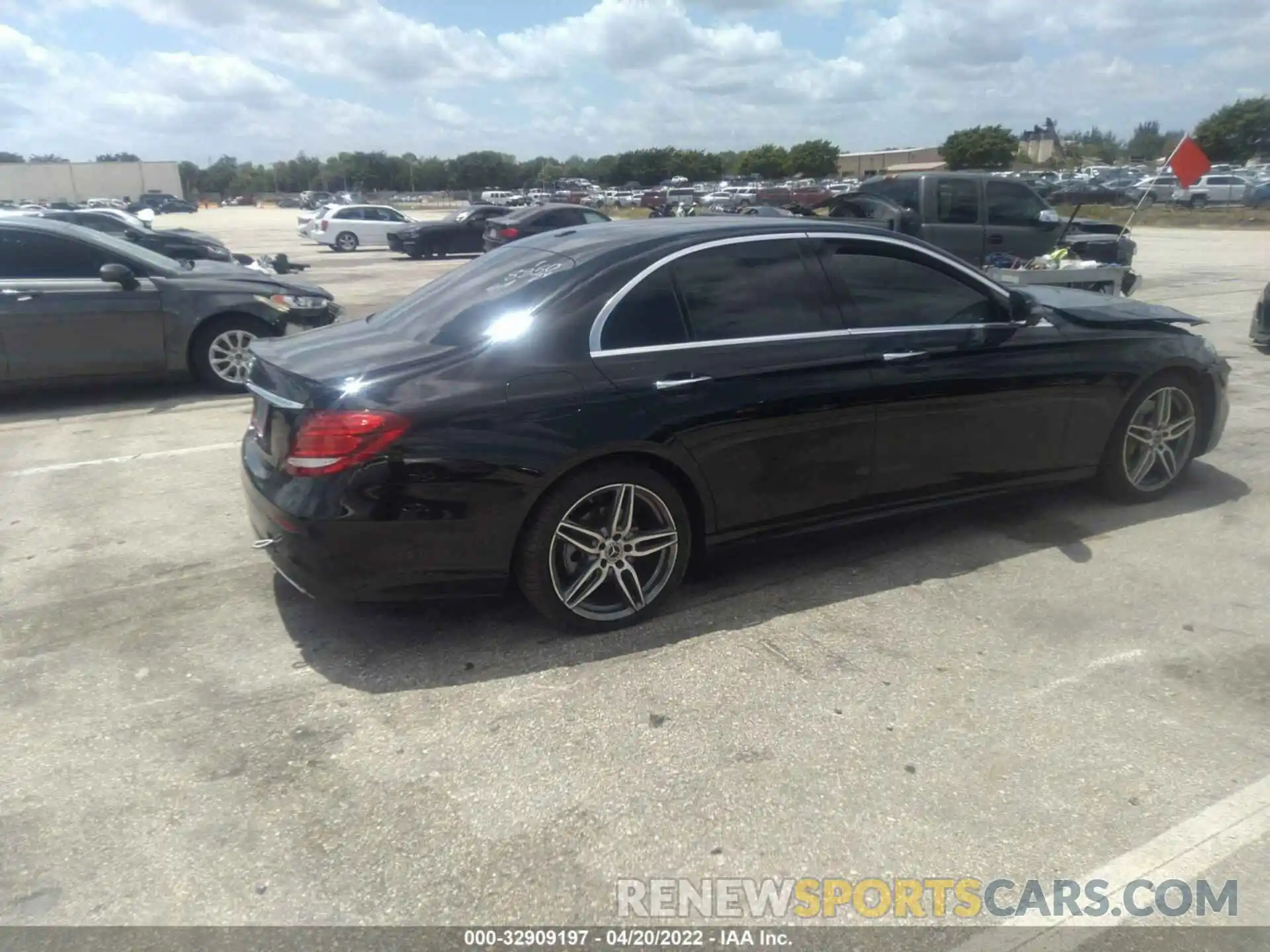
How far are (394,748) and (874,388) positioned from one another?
8.60 ft

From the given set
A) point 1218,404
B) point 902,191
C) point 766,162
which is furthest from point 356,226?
point 766,162

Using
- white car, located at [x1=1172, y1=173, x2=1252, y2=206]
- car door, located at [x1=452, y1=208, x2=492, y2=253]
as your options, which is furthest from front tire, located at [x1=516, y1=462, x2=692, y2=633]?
white car, located at [x1=1172, y1=173, x2=1252, y2=206]

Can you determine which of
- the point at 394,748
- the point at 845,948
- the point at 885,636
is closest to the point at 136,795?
the point at 394,748

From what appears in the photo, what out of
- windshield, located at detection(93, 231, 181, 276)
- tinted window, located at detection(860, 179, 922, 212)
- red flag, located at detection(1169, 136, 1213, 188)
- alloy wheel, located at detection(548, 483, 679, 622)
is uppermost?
red flag, located at detection(1169, 136, 1213, 188)

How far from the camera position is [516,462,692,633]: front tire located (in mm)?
3857

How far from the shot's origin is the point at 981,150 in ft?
197

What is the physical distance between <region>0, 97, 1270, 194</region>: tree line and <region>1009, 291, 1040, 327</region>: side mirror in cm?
5929

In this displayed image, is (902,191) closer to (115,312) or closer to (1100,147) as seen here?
(115,312)

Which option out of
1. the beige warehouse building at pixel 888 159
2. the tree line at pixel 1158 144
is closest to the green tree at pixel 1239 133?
the tree line at pixel 1158 144

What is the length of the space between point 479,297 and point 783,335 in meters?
1.36

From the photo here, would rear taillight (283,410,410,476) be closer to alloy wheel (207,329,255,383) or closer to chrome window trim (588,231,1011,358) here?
chrome window trim (588,231,1011,358)

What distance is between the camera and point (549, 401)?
12.4 feet

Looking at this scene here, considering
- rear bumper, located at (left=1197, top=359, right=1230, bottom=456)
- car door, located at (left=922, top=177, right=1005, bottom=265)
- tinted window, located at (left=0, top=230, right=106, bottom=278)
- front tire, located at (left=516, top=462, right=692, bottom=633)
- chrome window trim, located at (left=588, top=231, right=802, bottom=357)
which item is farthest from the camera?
car door, located at (left=922, top=177, right=1005, bottom=265)

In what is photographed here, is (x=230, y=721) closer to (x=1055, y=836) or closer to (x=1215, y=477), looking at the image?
(x=1055, y=836)
